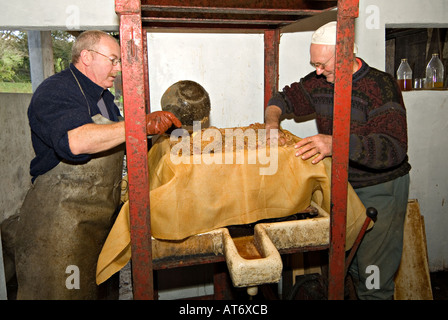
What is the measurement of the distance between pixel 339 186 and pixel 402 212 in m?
1.05

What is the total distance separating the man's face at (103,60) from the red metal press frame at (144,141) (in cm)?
66

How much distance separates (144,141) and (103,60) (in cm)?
96

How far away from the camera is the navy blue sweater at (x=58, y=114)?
1.74 m

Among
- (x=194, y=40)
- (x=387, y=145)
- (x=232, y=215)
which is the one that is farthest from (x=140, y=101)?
(x=194, y=40)

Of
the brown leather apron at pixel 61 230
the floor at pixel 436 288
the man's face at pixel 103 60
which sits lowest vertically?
the floor at pixel 436 288

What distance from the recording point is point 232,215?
172 cm

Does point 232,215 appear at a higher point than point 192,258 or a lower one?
higher

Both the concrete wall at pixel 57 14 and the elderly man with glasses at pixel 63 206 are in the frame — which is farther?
the concrete wall at pixel 57 14

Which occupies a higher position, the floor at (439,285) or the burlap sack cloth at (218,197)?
the burlap sack cloth at (218,197)

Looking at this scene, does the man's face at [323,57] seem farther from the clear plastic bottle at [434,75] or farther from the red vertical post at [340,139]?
the clear plastic bottle at [434,75]

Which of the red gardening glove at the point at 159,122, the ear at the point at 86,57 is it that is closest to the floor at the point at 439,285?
the red gardening glove at the point at 159,122

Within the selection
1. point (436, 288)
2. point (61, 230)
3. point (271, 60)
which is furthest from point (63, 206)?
point (436, 288)

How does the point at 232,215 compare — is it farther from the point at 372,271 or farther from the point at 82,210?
the point at 372,271

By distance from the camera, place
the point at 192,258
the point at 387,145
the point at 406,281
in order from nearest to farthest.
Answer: the point at 192,258 → the point at 387,145 → the point at 406,281
